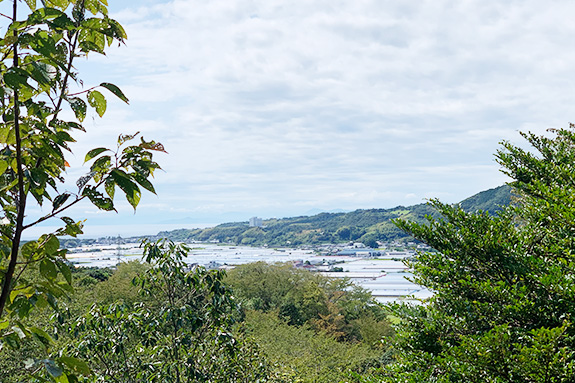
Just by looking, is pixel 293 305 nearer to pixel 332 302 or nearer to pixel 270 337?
pixel 332 302

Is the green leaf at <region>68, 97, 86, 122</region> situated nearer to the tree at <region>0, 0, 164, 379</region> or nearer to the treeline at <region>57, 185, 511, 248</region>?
the tree at <region>0, 0, 164, 379</region>

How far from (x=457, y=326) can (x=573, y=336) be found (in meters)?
0.98

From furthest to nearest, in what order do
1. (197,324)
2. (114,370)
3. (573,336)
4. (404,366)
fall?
(404,366)
(114,370)
(197,324)
(573,336)

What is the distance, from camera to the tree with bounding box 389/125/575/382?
10.5ft

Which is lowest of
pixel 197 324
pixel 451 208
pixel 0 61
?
pixel 197 324

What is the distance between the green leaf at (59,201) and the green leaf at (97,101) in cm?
23

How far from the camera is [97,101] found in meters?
1.11

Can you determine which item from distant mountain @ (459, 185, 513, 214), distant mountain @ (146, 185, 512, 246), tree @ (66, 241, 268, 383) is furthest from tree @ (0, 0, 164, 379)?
distant mountain @ (146, 185, 512, 246)

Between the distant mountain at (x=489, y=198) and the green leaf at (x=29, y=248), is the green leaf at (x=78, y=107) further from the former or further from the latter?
the distant mountain at (x=489, y=198)

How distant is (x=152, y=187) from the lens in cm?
107

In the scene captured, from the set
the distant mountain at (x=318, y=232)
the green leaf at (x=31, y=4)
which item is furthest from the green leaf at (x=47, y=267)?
the distant mountain at (x=318, y=232)

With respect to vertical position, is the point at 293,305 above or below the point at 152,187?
below

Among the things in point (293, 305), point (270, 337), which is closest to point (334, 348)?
point (270, 337)

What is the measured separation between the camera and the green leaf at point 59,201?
1075 mm
